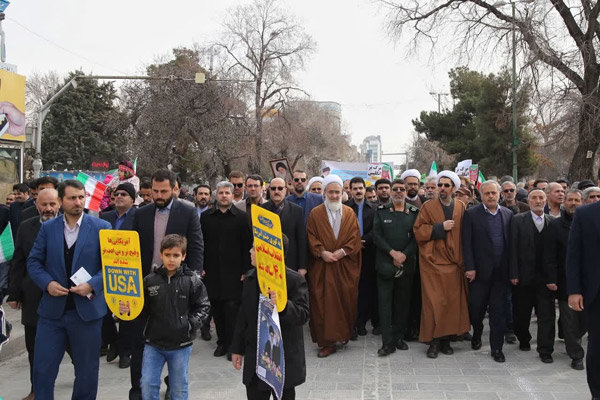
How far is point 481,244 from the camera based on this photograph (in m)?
6.61

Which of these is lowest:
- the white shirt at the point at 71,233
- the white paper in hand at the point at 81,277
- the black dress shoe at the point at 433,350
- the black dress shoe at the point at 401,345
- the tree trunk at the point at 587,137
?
the black dress shoe at the point at 401,345

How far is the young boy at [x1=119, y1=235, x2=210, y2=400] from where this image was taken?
4219mm

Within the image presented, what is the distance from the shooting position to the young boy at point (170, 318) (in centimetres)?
422

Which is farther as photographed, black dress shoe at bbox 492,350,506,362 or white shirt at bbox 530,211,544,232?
white shirt at bbox 530,211,544,232

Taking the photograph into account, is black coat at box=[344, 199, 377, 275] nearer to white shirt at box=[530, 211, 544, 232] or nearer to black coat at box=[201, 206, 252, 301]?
black coat at box=[201, 206, 252, 301]

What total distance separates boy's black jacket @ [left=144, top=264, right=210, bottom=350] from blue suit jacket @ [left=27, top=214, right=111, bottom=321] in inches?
16.2

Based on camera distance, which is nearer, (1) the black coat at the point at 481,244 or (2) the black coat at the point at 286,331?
(2) the black coat at the point at 286,331

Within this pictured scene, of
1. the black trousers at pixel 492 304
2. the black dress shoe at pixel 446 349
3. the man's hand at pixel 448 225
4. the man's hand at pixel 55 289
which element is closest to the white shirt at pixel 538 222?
the black trousers at pixel 492 304

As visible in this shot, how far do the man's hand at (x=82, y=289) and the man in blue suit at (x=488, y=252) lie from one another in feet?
13.8

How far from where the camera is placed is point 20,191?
8664mm

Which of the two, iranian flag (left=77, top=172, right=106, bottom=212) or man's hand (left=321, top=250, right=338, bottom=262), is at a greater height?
iranian flag (left=77, top=172, right=106, bottom=212)

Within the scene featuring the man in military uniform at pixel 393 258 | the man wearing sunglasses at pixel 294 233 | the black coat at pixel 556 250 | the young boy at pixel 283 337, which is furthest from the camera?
the man in military uniform at pixel 393 258

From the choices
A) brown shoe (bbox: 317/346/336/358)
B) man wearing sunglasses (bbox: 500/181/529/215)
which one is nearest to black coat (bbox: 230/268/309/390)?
brown shoe (bbox: 317/346/336/358)

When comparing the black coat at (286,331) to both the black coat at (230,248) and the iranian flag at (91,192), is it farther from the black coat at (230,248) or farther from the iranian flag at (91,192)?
the iranian flag at (91,192)
